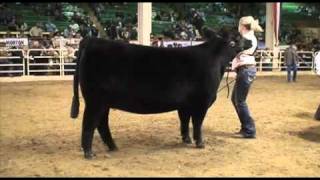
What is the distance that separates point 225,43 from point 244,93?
3.26ft

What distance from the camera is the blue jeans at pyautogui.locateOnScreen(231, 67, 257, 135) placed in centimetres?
780

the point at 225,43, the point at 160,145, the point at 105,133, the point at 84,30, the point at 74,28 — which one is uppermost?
the point at 74,28

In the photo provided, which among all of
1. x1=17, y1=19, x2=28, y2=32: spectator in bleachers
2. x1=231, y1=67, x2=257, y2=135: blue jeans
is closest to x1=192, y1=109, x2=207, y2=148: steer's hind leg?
x1=231, y1=67, x2=257, y2=135: blue jeans

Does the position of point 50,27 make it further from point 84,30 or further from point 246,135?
point 246,135

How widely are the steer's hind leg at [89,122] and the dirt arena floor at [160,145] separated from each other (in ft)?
0.56

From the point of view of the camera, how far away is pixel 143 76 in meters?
6.51

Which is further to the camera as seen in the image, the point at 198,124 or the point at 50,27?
the point at 50,27

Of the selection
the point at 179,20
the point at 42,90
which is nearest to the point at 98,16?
the point at 179,20

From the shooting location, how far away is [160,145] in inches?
287

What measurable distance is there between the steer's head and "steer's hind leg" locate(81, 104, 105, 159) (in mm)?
1998

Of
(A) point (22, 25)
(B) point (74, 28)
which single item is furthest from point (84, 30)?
(A) point (22, 25)

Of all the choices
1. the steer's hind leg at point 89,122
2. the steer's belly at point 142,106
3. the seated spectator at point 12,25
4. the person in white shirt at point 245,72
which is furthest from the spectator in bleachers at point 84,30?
the steer's hind leg at point 89,122

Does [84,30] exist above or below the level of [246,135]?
above

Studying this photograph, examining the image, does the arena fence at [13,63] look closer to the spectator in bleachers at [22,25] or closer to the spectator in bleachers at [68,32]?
the spectator in bleachers at [68,32]
